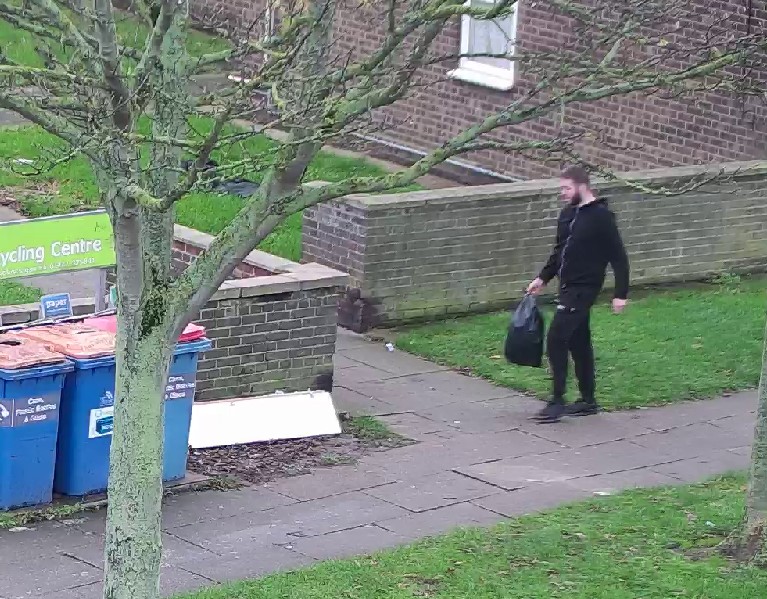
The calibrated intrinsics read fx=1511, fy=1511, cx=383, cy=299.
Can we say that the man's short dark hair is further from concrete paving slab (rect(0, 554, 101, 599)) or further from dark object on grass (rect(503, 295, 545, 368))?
concrete paving slab (rect(0, 554, 101, 599))

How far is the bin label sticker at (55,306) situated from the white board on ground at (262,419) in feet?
3.39

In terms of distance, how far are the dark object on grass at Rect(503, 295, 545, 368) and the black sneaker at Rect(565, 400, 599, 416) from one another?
376 mm

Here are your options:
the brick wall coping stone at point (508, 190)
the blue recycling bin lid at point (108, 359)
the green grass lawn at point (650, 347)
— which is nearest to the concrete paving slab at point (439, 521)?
the blue recycling bin lid at point (108, 359)

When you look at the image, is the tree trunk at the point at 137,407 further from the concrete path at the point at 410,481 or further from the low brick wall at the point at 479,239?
the low brick wall at the point at 479,239

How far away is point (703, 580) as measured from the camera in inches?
282

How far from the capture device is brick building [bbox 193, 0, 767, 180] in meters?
15.1

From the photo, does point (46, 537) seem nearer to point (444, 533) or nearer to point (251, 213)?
point (444, 533)

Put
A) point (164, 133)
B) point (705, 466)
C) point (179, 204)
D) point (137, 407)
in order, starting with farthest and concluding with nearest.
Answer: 1. point (179, 204)
2. point (705, 466)
3. point (137, 407)
4. point (164, 133)

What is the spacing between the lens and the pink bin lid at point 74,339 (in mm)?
8352

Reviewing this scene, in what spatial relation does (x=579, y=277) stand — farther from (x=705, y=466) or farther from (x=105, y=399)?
(x=105, y=399)

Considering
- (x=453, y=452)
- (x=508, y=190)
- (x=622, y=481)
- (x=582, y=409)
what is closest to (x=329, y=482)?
(x=453, y=452)

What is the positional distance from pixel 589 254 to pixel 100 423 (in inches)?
143

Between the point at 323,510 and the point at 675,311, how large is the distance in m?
5.60

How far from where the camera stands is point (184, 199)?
15.4 meters
